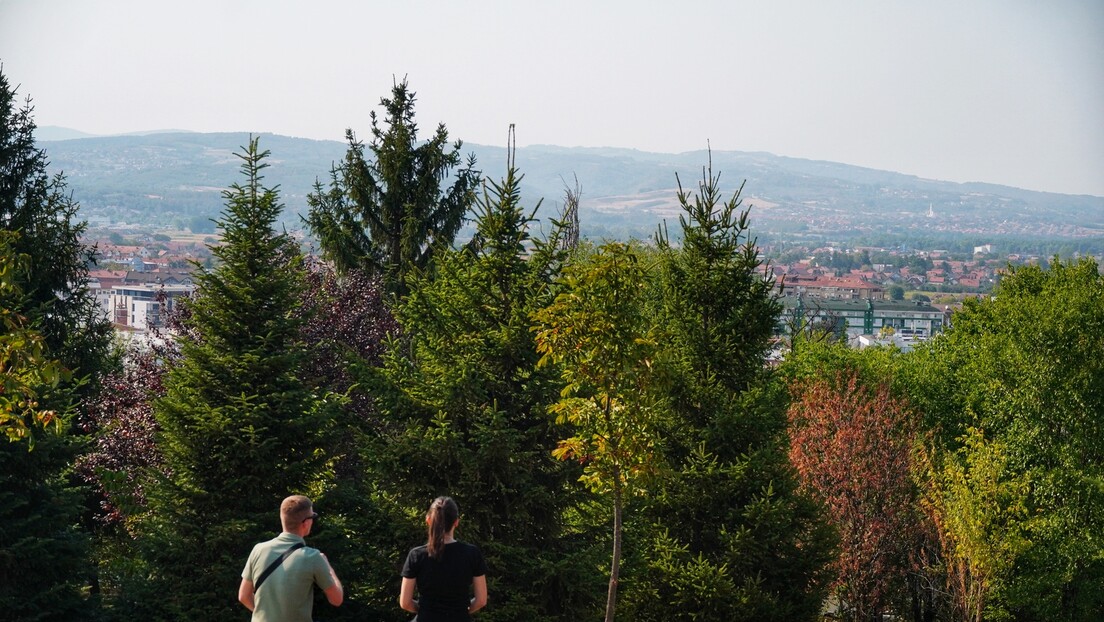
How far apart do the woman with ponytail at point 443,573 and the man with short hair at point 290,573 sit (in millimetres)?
585

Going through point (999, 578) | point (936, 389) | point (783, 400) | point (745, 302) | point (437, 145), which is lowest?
point (999, 578)

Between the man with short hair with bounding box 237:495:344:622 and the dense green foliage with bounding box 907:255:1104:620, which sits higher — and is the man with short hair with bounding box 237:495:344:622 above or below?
above

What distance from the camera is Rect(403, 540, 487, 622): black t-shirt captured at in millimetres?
7875

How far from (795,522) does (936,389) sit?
18.3m

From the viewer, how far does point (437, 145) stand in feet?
95.1

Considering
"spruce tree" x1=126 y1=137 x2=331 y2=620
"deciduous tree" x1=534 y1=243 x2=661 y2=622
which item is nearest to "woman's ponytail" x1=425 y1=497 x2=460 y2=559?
"deciduous tree" x1=534 y1=243 x2=661 y2=622

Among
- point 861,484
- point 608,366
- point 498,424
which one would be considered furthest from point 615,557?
point 861,484

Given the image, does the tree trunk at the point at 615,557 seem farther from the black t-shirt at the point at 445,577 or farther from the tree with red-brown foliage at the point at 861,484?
A: the tree with red-brown foliage at the point at 861,484

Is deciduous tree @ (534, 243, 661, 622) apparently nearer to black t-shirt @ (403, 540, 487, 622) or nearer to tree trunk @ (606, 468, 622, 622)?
tree trunk @ (606, 468, 622, 622)

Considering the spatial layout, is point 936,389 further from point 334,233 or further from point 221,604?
point 221,604

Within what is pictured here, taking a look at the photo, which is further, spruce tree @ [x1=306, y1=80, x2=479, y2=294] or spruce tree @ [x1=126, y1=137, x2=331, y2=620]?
spruce tree @ [x1=306, y1=80, x2=479, y2=294]

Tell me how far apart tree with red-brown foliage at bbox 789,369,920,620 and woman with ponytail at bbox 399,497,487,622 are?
17.3 m

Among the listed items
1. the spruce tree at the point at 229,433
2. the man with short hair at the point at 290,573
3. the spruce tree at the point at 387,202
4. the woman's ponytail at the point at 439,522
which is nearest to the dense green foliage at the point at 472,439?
the spruce tree at the point at 229,433

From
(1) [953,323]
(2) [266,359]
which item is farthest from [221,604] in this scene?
(1) [953,323]
